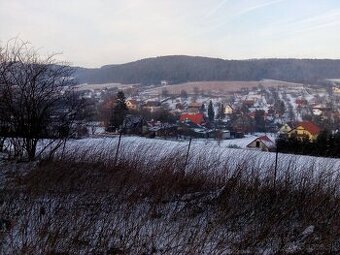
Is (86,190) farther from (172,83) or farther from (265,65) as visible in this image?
(265,65)

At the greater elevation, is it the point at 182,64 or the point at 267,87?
the point at 182,64

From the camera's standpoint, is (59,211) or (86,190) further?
(86,190)

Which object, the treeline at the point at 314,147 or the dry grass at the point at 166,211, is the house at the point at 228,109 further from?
the dry grass at the point at 166,211

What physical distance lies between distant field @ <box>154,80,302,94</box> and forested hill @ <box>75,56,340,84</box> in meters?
1.48

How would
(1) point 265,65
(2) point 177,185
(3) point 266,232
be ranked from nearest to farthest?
(3) point 266,232, (2) point 177,185, (1) point 265,65

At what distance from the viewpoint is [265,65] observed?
285ft

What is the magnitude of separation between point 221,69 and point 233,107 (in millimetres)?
34910

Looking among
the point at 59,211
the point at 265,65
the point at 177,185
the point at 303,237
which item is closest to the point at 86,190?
the point at 59,211

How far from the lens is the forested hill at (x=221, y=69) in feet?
256

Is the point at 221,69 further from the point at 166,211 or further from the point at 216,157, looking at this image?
the point at 166,211

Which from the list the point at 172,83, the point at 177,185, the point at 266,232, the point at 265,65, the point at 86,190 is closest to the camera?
the point at 266,232

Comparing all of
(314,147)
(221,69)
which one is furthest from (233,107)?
(314,147)

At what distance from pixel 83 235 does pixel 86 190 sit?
1.87 meters

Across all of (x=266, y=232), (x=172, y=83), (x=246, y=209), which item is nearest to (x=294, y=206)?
(x=246, y=209)
